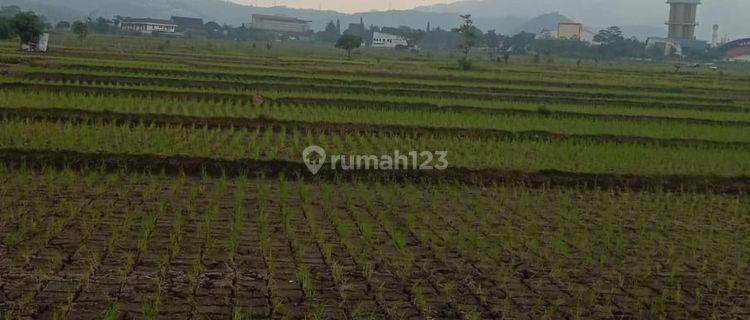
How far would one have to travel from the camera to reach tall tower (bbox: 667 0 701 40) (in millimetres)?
91062

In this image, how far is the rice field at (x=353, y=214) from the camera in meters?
4.71

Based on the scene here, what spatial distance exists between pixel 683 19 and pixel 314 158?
9091cm

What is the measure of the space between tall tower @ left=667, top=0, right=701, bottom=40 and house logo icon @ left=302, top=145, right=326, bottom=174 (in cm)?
8907

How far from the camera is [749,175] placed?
9.86 metres

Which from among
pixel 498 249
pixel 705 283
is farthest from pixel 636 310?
pixel 498 249

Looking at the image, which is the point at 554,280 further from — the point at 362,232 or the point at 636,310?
the point at 362,232

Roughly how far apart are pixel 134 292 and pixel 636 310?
2878 mm

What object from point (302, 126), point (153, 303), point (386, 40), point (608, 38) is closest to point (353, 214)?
point (153, 303)

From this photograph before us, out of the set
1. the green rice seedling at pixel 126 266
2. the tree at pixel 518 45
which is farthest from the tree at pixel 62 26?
the green rice seedling at pixel 126 266

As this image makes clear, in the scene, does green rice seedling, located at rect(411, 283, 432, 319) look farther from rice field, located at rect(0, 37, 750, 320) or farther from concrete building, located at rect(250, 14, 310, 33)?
concrete building, located at rect(250, 14, 310, 33)

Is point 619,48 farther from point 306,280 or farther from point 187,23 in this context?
point 306,280


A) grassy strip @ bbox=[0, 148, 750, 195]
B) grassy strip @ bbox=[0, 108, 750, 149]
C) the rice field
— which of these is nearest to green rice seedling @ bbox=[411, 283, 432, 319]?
the rice field

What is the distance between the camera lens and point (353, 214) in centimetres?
700

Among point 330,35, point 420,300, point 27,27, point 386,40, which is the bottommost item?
point 420,300
